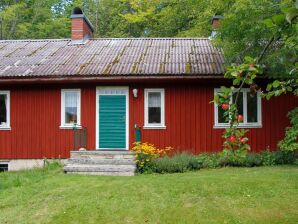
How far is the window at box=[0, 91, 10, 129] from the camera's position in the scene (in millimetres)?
14781

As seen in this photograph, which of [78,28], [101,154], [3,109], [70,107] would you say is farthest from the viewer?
[78,28]

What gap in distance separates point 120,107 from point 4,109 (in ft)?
13.5

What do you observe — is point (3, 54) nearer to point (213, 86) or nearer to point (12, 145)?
point (12, 145)

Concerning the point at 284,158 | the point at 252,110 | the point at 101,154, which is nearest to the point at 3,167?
the point at 101,154

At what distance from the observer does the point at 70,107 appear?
14609 millimetres

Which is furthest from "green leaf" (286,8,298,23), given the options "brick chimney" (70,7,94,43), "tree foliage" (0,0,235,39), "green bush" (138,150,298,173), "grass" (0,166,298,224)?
"tree foliage" (0,0,235,39)

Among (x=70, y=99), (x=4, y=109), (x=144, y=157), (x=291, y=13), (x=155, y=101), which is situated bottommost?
(x=144, y=157)

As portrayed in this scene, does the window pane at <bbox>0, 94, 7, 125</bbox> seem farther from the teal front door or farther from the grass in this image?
the grass

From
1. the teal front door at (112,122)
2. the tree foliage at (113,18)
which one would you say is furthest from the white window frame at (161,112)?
the tree foliage at (113,18)

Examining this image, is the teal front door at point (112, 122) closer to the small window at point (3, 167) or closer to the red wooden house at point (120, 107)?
the red wooden house at point (120, 107)

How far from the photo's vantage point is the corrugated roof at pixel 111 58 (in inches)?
551

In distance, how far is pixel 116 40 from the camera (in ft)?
59.7

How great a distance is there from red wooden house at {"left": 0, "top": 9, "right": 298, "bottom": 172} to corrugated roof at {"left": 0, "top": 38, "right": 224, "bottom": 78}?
36 millimetres

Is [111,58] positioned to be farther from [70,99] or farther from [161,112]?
[161,112]
